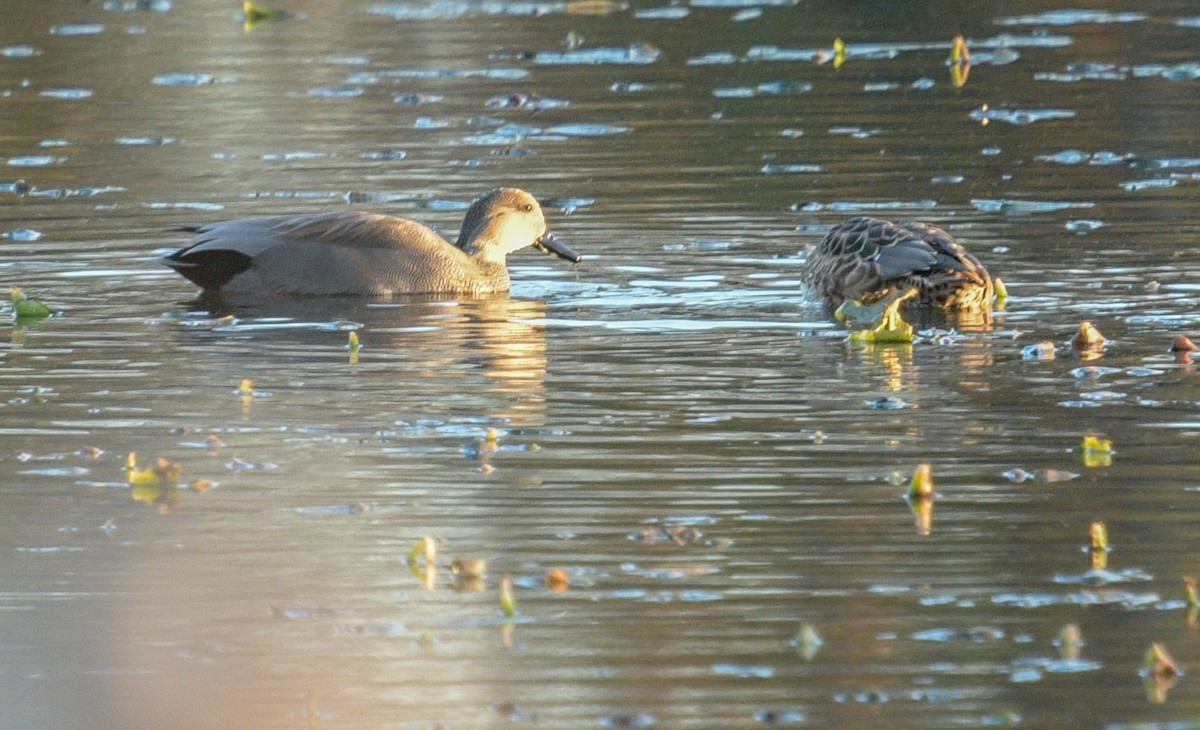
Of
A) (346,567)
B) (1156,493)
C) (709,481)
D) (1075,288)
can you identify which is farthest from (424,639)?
(1075,288)

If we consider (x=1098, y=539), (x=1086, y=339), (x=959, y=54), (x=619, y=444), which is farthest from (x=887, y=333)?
(x=959, y=54)

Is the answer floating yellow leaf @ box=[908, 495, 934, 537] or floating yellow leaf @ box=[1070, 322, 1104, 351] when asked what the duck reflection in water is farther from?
floating yellow leaf @ box=[1070, 322, 1104, 351]

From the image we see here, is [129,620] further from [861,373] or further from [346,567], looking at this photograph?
[861,373]

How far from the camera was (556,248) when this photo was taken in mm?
14266

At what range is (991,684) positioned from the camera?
6281 mm

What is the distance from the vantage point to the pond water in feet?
21.3

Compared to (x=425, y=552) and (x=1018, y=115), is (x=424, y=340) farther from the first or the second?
(x=1018, y=115)

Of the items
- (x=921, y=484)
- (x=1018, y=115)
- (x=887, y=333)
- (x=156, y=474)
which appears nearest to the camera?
(x=921, y=484)

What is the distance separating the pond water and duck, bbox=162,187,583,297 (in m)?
0.21

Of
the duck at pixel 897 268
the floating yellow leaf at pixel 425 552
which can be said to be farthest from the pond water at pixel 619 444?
the duck at pixel 897 268

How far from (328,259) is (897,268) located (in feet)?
10.9

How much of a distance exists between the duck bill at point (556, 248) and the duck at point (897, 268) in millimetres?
1649

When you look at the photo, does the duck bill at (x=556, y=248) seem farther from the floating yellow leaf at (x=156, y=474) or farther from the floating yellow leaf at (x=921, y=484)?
the floating yellow leaf at (x=921, y=484)

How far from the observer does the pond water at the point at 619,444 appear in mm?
6492
